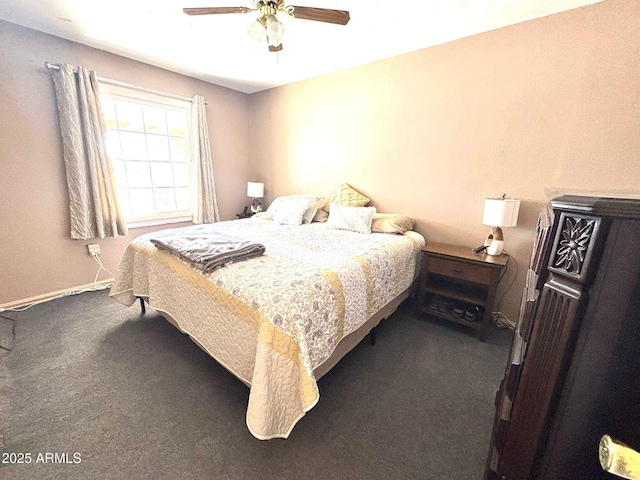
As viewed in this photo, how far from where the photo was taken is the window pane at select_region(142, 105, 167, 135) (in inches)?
121

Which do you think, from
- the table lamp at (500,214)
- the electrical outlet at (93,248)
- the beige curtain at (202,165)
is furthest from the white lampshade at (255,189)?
the table lamp at (500,214)

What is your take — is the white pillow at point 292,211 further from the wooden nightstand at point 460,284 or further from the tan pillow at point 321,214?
the wooden nightstand at point 460,284

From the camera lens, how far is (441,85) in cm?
238

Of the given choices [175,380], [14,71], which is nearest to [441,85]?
[175,380]

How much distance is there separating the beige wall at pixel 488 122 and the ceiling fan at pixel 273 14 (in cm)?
125

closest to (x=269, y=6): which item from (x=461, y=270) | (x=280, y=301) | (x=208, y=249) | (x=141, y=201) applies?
(x=208, y=249)

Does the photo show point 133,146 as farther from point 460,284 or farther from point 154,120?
point 460,284

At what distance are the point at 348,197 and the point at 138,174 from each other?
2539mm

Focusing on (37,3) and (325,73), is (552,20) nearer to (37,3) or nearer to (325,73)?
(325,73)

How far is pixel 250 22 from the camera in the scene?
6.72 feet

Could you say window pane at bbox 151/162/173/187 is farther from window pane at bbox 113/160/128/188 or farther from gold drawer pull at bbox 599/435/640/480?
gold drawer pull at bbox 599/435/640/480

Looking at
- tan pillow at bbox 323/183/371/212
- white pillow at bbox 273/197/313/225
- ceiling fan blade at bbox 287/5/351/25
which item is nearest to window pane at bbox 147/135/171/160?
white pillow at bbox 273/197/313/225

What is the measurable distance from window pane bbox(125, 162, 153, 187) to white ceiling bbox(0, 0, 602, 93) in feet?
3.53

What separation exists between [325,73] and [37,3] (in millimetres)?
2478
